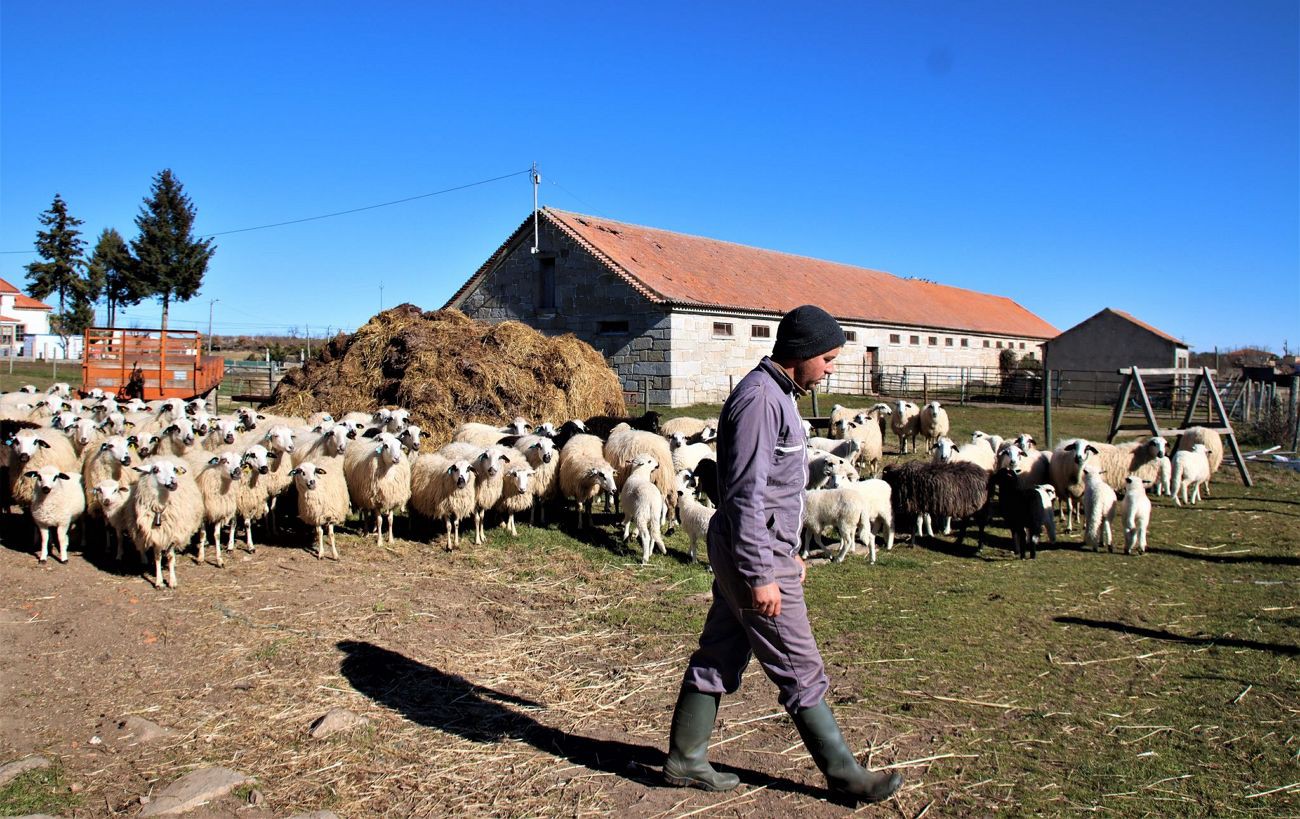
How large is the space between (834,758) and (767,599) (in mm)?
892

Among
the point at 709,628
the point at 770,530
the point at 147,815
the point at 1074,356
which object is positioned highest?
the point at 1074,356

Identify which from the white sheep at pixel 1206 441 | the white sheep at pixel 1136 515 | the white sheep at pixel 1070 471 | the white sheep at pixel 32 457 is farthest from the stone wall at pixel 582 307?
the white sheep at pixel 32 457

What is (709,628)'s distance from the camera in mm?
4137

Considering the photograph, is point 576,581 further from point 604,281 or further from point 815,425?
→ point 604,281

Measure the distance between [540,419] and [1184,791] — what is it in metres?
13.6

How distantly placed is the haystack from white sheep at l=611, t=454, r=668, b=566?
617 cm

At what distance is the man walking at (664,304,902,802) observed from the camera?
377 cm

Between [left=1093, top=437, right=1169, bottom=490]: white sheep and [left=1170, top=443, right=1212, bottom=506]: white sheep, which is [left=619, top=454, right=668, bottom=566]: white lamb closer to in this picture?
[left=1093, top=437, right=1169, bottom=490]: white sheep

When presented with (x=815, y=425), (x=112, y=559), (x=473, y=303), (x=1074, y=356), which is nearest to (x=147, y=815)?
(x=112, y=559)

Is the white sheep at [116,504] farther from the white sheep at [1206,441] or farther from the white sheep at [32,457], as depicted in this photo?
the white sheep at [1206,441]

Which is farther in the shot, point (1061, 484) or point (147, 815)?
point (1061, 484)

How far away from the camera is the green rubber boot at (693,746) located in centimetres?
409

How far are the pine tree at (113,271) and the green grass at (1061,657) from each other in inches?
2041

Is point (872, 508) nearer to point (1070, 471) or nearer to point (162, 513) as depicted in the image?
point (1070, 471)
